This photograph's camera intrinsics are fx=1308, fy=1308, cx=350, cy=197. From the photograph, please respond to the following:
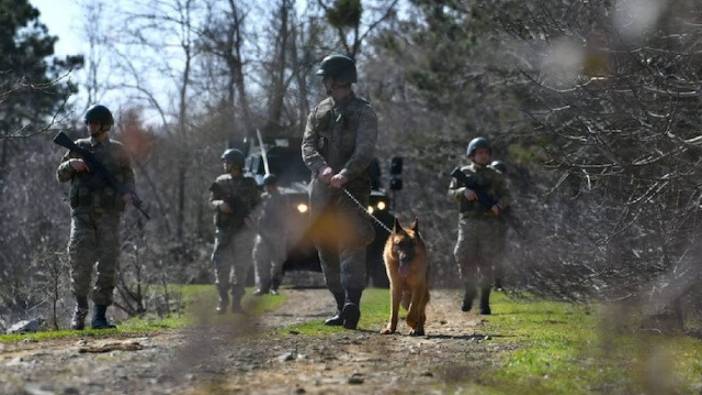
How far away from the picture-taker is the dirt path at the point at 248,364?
7.37 m

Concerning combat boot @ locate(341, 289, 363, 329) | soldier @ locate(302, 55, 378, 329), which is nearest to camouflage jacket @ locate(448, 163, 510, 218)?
soldier @ locate(302, 55, 378, 329)

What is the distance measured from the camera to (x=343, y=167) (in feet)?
38.6

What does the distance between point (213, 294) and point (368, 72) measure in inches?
1157

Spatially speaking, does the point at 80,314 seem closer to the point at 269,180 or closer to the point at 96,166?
the point at 96,166

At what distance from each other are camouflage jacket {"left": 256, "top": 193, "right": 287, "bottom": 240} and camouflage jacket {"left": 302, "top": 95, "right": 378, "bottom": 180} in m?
9.45

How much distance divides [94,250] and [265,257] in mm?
9569

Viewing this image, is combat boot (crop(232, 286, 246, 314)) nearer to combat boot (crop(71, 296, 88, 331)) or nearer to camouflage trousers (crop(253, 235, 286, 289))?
combat boot (crop(71, 296, 88, 331))

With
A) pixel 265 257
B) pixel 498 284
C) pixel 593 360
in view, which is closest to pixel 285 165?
pixel 265 257

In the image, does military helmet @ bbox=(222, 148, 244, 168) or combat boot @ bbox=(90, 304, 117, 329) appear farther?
military helmet @ bbox=(222, 148, 244, 168)

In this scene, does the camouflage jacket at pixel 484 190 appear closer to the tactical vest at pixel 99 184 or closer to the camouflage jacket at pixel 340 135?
the camouflage jacket at pixel 340 135

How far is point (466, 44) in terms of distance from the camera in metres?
30.1

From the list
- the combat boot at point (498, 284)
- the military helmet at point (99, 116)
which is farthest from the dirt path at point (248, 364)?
the combat boot at point (498, 284)

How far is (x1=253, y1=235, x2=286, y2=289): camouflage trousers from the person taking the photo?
72.5 feet

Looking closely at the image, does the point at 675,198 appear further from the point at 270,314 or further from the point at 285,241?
the point at 285,241
